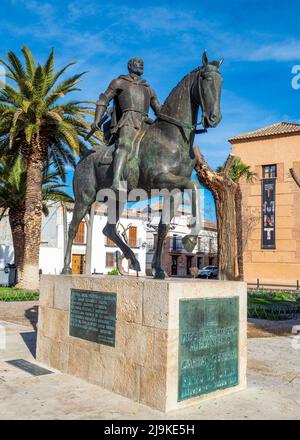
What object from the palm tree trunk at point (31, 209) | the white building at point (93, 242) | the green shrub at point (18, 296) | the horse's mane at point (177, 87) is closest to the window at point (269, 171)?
the white building at point (93, 242)

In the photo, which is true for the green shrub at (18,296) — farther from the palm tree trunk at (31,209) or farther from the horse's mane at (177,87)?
the horse's mane at (177,87)

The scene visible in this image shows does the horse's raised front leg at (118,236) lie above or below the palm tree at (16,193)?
below

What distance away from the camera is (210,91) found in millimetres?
5078

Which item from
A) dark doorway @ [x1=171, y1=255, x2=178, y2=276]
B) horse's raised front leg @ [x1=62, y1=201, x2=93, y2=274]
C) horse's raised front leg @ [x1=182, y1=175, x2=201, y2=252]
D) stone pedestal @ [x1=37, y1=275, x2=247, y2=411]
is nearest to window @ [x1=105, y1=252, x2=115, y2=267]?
dark doorway @ [x1=171, y1=255, x2=178, y2=276]

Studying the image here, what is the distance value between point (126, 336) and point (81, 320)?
1.00 m

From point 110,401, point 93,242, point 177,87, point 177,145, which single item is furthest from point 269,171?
point 110,401

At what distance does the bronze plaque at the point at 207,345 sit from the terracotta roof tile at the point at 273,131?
3198cm

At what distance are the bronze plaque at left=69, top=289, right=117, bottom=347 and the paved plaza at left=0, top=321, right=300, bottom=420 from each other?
1.82ft

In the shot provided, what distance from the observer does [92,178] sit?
6.84 m

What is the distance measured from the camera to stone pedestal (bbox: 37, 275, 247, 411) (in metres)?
4.43

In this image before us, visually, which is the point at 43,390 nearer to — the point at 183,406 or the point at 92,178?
the point at 183,406

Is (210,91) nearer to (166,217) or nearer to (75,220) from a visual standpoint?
(166,217)

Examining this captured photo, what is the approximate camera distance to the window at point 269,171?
117 feet

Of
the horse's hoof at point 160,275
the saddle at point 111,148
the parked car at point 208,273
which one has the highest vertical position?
the saddle at point 111,148
